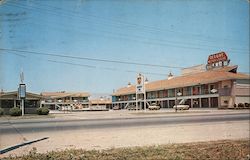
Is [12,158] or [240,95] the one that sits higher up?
[240,95]

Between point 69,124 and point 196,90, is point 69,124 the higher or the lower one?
the lower one

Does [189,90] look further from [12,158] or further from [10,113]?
[12,158]

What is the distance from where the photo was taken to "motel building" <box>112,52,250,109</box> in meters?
30.5

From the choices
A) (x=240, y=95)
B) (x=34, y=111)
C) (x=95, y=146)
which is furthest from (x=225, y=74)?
(x=95, y=146)

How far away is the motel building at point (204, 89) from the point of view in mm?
30455

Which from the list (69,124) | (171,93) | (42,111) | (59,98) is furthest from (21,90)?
(171,93)

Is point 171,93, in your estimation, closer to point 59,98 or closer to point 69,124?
point 69,124

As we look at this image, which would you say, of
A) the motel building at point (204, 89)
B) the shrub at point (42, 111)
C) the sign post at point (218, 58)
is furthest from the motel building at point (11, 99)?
the motel building at point (204, 89)

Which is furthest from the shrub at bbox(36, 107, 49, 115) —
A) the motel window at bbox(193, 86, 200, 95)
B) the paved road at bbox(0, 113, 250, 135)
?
the motel window at bbox(193, 86, 200, 95)

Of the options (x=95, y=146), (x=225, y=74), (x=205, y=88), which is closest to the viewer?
(x=95, y=146)

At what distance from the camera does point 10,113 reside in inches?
398

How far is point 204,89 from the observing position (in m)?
41.7

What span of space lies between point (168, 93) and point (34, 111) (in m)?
36.1

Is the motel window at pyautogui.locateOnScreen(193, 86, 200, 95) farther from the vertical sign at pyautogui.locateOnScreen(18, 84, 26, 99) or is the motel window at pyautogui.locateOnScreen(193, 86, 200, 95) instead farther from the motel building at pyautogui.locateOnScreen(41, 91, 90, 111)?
the vertical sign at pyautogui.locateOnScreen(18, 84, 26, 99)
